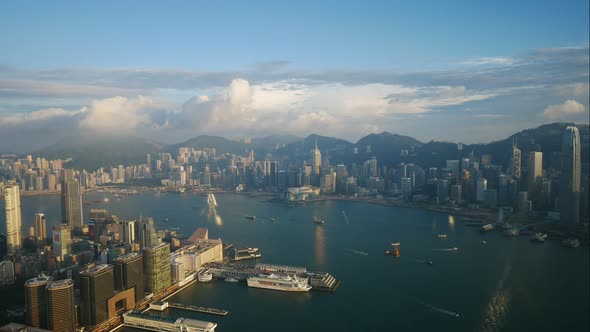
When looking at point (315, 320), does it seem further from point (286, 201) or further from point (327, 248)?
point (286, 201)

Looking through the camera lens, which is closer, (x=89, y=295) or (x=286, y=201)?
(x=89, y=295)

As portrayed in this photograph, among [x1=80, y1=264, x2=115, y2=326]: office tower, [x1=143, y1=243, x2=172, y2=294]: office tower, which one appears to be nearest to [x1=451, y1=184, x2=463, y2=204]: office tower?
[x1=143, y1=243, x2=172, y2=294]: office tower

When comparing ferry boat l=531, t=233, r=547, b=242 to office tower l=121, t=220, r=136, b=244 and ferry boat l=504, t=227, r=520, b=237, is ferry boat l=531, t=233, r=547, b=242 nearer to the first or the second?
ferry boat l=504, t=227, r=520, b=237

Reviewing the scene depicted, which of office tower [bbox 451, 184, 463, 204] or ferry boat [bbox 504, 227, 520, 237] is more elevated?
office tower [bbox 451, 184, 463, 204]

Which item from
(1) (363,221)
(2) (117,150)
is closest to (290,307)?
(1) (363,221)

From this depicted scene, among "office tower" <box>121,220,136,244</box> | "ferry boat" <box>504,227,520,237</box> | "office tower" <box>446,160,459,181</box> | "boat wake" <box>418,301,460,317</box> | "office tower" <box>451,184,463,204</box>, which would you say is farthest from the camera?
"office tower" <box>446,160,459,181</box>

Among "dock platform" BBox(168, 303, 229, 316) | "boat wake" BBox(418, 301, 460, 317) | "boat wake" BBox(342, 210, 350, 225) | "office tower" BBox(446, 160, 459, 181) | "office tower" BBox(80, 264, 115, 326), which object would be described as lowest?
"boat wake" BBox(418, 301, 460, 317)

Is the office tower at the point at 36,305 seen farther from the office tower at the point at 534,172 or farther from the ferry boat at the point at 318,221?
the office tower at the point at 534,172
